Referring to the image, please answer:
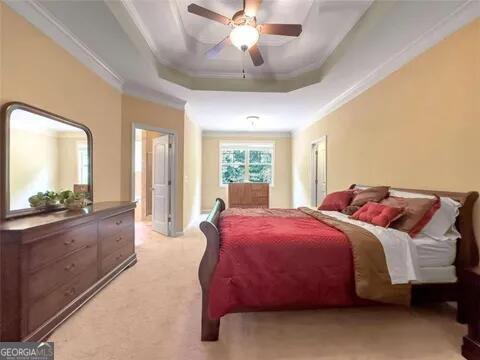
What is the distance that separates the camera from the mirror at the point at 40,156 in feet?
7.21

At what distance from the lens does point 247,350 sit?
73.1 inches

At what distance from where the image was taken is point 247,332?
208 cm

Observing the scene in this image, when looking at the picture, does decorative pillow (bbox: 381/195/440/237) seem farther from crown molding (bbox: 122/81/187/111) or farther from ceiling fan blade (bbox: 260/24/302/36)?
crown molding (bbox: 122/81/187/111)

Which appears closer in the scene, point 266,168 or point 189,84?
point 189,84

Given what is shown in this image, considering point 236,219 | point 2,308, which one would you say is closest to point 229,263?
point 236,219

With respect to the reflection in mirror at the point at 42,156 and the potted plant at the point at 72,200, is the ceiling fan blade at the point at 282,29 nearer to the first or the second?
the reflection in mirror at the point at 42,156

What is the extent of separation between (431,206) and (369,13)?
77.6 inches

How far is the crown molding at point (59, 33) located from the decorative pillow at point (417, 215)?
370 cm

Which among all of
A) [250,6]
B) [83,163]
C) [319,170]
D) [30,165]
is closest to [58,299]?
[30,165]

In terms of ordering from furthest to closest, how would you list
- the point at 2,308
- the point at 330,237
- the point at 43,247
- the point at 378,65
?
the point at 378,65
the point at 330,237
the point at 43,247
the point at 2,308

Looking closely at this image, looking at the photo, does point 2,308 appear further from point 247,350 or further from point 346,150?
point 346,150

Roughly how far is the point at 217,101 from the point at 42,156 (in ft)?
10.8

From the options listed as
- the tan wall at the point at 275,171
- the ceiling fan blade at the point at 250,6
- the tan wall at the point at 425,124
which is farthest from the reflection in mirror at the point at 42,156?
the tan wall at the point at 275,171

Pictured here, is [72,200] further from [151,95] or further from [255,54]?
Result: [151,95]
